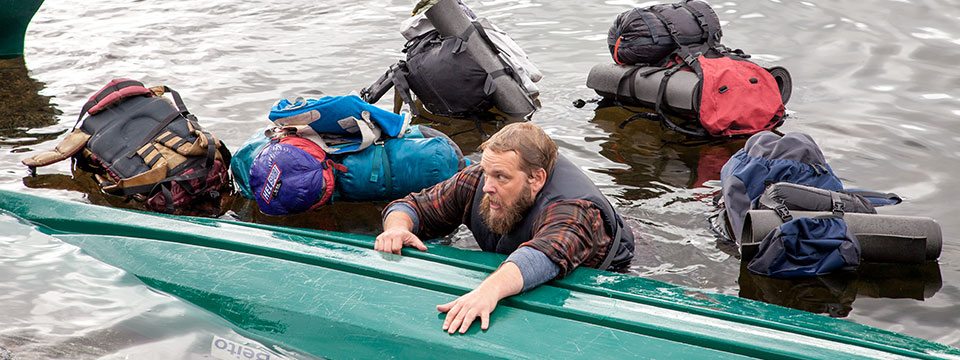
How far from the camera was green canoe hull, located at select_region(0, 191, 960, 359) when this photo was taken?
2617mm

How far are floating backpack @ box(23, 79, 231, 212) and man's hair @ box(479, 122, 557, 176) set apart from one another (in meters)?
2.16

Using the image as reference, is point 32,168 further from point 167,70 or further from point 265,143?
point 167,70

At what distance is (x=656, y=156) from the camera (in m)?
5.51

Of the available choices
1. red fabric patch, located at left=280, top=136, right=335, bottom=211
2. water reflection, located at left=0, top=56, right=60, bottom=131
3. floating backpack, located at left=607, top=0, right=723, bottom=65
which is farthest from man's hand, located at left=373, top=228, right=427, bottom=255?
water reflection, located at left=0, top=56, right=60, bottom=131

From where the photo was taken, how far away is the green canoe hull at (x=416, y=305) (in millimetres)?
2617

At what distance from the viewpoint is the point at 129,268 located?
3.19m

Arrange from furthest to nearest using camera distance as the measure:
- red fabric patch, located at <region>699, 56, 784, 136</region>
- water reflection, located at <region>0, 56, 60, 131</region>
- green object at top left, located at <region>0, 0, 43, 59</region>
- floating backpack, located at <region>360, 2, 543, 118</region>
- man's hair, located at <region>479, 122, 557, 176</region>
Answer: green object at top left, located at <region>0, 0, 43, 59</region>, water reflection, located at <region>0, 56, 60, 131</region>, floating backpack, located at <region>360, 2, 543, 118</region>, red fabric patch, located at <region>699, 56, 784, 136</region>, man's hair, located at <region>479, 122, 557, 176</region>

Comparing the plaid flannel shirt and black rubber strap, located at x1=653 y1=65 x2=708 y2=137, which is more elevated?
the plaid flannel shirt

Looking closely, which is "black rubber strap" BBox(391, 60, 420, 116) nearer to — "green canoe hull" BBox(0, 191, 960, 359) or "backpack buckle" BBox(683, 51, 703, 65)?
"backpack buckle" BBox(683, 51, 703, 65)

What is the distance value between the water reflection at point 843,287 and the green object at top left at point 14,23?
7.13 meters

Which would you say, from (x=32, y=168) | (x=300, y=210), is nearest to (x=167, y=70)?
(x=32, y=168)

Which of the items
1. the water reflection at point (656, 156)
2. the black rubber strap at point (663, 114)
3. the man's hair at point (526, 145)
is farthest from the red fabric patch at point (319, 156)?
the black rubber strap at point (663, 114)

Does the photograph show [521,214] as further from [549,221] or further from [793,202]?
[793,202]

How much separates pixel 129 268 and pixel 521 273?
161 centimetres
